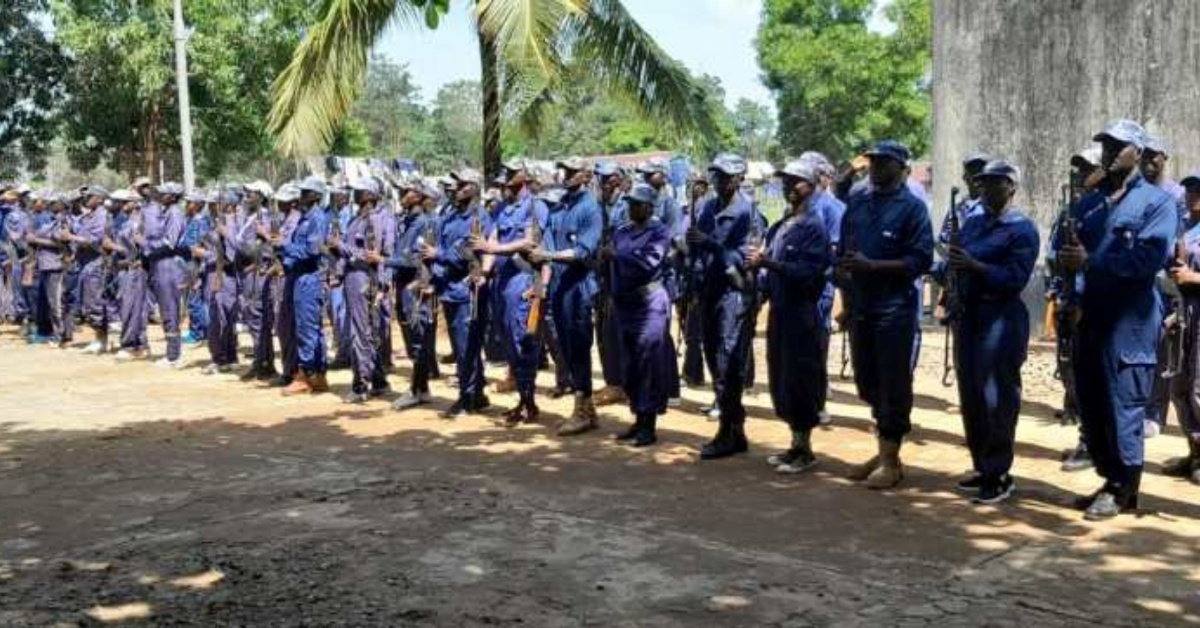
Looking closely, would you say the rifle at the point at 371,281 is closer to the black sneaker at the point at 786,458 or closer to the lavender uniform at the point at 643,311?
the lavender uniform at the point at 643,311

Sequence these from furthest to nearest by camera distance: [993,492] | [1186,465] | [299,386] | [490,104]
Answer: [490,104] → [299,386] → [1186,465] → [993,492]

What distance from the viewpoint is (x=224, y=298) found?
12.5 m

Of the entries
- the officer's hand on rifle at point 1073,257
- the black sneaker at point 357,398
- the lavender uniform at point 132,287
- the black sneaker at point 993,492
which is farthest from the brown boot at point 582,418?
the lavender uniform at point 132,287

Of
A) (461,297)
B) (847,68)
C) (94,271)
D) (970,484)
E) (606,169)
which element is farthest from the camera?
(847,68)

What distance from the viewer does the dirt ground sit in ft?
16.0

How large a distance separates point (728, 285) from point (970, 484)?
6.47 feet

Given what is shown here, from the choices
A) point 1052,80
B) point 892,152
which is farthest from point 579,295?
point 1052,80

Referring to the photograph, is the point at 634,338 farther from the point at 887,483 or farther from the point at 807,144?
the point at 807,144

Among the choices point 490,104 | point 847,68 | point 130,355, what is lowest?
point 130,355

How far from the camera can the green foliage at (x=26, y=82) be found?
27.4 meters

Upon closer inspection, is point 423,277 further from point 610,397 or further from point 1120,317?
point 1120,317

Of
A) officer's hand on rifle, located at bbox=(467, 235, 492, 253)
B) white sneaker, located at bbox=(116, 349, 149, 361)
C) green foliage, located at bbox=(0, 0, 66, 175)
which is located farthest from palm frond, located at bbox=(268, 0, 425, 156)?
green foliage, located at bbox=(0, 0, 66, 175)

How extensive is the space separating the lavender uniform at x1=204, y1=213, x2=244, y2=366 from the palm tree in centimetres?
201

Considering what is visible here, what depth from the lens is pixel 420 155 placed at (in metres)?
69.2
